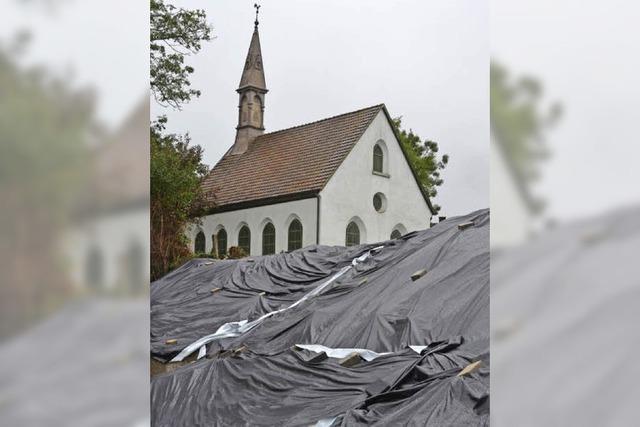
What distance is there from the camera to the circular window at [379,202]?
24750mm

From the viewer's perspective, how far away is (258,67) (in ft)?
99.1

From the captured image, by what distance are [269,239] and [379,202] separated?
422 centimetres

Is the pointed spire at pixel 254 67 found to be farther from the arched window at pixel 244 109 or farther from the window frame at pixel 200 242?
the window frame at pixel 200 242

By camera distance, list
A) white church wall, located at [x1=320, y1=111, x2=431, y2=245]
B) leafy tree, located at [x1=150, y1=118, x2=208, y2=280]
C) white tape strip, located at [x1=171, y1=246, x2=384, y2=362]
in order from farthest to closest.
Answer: white church wall, located at [x1=320, y1=111, x2=431, y2=245] < leafy tree, located at [x1=150, y1=118, x2=208, y2=280] < white tape strip, located at [x1=171, y1=246, x2=384, y2=362]

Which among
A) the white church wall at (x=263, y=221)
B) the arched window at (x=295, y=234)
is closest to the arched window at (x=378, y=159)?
the white church wall at (x=263, y=221)

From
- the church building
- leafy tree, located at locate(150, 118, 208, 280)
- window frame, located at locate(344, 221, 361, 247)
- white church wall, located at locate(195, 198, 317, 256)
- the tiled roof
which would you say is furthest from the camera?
the tiled roof

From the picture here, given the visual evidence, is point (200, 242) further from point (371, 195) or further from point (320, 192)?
point (371, 195)

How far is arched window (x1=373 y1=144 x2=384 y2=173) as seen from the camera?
24.8 metres
